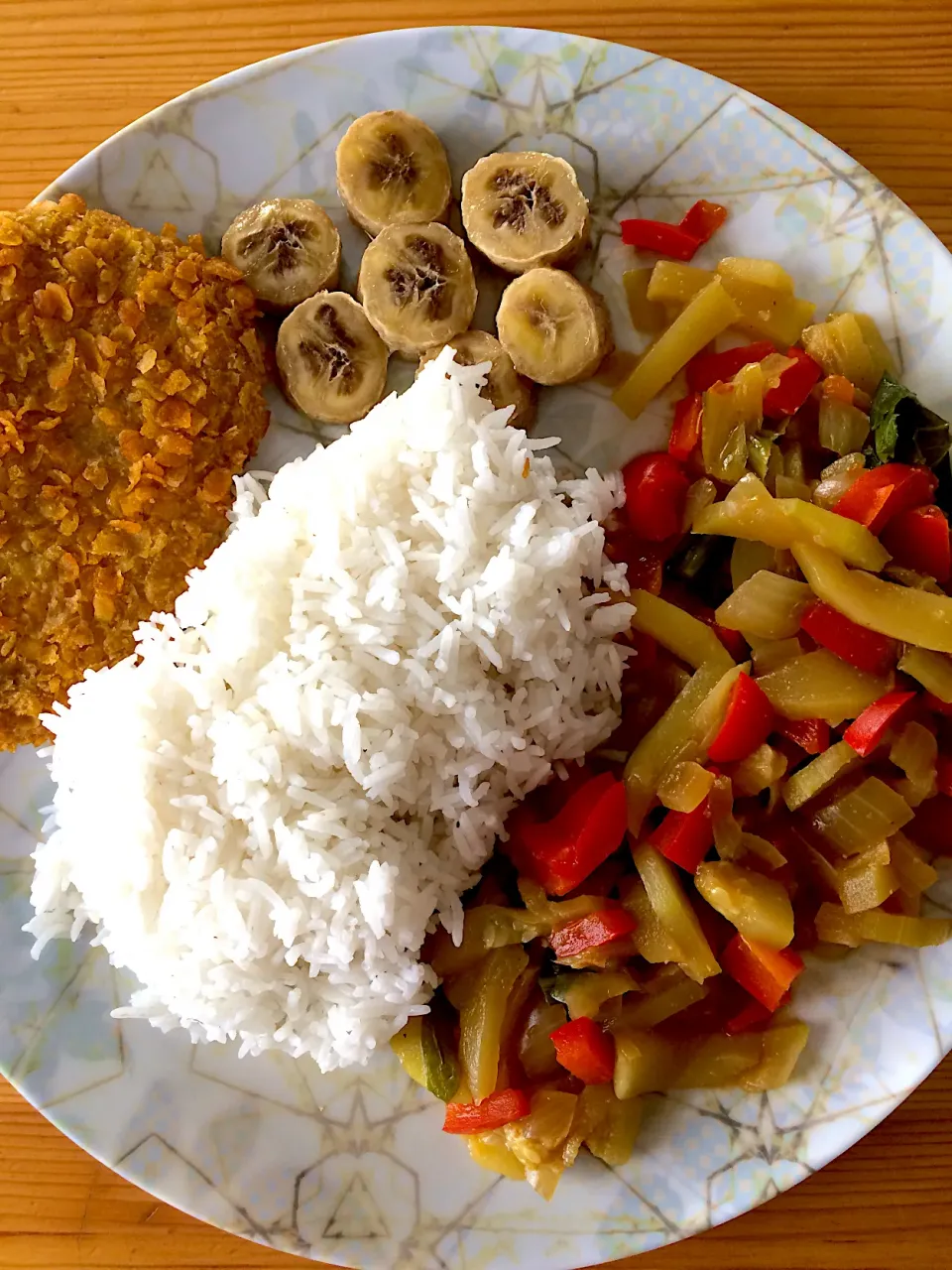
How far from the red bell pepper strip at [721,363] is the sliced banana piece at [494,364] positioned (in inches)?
17.3

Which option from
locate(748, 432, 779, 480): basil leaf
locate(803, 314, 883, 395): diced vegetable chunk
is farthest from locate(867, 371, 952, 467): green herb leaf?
locate(748, 432, 779, 480): basil leaf

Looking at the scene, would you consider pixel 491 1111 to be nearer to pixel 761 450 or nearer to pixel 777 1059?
pixel 777 1059

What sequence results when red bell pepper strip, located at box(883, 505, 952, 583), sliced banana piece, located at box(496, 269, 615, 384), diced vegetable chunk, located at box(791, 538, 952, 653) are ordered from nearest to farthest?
diced vegetable chunk, located at box(791, 538, 952, 653)
red bell pepper strip, located at box(883, 505, 952, 583)
sliced banana piece, located at box(496, 269, 615, 384)

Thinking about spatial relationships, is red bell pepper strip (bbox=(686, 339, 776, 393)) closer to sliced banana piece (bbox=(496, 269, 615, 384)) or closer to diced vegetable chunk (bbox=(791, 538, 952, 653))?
sliced banana piece (bbox=(496, 269, 615, 384))

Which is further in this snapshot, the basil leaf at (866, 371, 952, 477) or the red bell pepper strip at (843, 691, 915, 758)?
the basil leaf at (866, 371, 952, 477)

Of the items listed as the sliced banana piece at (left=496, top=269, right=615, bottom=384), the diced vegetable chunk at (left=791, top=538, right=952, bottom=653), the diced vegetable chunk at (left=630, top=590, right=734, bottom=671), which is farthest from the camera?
the sliced banana piece at (left=496, top=269, right=615, bottom=384)

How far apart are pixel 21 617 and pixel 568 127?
1865mm

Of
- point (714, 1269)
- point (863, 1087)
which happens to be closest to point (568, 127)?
point (863, 1087)

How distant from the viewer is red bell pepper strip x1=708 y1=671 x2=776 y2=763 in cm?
218

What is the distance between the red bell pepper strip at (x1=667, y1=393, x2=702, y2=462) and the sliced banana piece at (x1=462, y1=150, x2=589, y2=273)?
19.0 inches

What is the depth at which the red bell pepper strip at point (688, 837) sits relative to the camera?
7.15 feet

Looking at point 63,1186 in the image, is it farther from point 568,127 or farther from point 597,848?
point 568,127

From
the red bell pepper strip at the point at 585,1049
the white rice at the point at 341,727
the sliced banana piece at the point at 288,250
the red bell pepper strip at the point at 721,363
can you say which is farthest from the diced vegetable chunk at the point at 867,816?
the sliced banana piece at the point at 288,250

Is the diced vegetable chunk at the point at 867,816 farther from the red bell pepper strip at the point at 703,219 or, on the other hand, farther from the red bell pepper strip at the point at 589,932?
the red bell pepper strip at the point at 703,219
